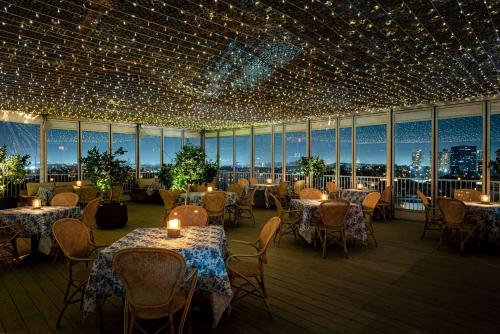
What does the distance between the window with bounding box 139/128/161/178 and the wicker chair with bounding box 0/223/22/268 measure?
9.05 m

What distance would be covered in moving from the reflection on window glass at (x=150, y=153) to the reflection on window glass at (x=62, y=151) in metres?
2.62

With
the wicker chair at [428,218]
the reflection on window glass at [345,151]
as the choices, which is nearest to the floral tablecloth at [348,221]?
the wicker chair at [428,218]

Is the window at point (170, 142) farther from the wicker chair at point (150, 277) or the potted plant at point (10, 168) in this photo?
the wicker chair at point (150, 277)

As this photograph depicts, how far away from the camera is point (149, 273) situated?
2.34m

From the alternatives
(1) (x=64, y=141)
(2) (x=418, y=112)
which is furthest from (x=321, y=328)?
(1) (x=64, y=141)

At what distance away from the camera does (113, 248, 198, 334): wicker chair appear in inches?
90.4

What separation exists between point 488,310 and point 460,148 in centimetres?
651

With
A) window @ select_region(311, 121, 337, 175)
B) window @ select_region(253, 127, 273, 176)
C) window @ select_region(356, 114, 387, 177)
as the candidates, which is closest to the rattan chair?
window @ select_region(356, 114, 387, 177)

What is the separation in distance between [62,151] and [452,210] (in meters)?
12.3

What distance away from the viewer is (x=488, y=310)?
10.9ft

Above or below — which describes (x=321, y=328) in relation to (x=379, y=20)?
below

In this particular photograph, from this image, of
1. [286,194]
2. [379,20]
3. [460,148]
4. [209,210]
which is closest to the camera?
[379,20]

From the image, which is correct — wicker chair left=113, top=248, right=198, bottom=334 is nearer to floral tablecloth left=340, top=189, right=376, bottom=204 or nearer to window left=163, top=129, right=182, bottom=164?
floral tablecloth left=340, top=189, right=376, bottom=204

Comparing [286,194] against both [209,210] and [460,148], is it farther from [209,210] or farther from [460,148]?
[460,148]
